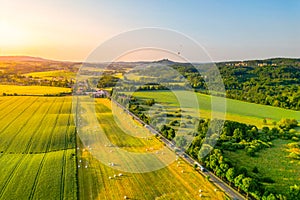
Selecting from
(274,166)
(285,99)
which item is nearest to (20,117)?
(274,166)

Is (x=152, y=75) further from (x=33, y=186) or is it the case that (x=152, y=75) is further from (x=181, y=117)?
(x=33, y=186)

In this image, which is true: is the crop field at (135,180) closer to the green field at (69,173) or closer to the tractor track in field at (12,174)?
the green field at (69,173)

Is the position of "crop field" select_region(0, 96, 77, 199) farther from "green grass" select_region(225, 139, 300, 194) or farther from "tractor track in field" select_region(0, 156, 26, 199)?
"green grass" select_region(225, 139, 300, 194)

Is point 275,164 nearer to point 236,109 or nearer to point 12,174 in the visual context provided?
point 12,174

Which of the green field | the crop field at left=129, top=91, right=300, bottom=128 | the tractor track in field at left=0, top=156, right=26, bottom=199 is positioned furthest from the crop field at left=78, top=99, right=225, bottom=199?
the crop field at left=129, top=91, right=300, bottom=128

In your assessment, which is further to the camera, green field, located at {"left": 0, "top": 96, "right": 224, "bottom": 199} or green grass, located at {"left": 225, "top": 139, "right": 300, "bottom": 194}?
green grass, located at {"left": 225, "top": 139, "right": 300, "bottom": 194}

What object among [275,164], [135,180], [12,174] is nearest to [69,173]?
[12,174]

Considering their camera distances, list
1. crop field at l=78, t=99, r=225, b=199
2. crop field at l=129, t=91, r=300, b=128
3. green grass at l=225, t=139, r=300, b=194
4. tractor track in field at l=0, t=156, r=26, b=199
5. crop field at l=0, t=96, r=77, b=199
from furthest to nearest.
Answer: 1. crop field at l=129, t=91, r=300, b=128
2. green grass at l=225, t=139, r=300, b=194
3. crop field at l=0, t=96, r=77, b=199
4. crop field at l=78, t=99, r=225, b=199
5. tractor track in field at l=0, t=156, r=26, b=199
